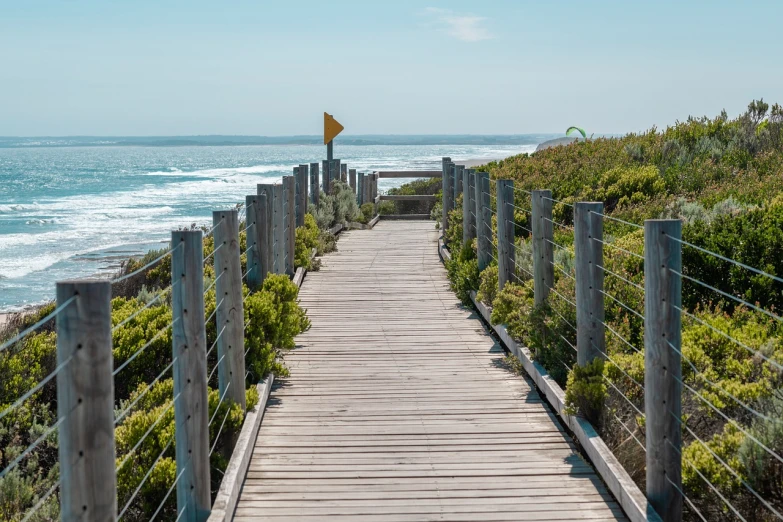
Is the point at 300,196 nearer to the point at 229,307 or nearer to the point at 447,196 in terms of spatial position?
the point at 447,196

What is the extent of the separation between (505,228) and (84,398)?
6.55m

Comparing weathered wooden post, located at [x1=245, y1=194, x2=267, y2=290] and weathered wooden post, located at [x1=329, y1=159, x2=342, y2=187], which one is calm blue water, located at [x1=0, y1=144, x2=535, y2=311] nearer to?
weathered wooden post, located at [x1=329, y1=159, x2=342, y2=187]

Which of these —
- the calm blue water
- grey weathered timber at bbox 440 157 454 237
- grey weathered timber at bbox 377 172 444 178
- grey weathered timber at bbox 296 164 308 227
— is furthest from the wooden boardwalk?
grey weathered timber at bbox 377 172 444 178

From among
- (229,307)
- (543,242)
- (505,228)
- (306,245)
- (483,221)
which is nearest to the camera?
(229,307)

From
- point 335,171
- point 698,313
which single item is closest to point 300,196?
point 335,171

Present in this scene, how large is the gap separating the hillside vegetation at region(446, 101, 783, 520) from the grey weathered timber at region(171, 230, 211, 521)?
2.29 meters

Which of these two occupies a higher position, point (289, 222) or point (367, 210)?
point (289, 222)

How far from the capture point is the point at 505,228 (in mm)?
8836

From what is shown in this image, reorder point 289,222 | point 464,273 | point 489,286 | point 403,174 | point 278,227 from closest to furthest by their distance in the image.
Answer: point 489,286, point 278,227, point 464,273, point 289,222, point 403,174

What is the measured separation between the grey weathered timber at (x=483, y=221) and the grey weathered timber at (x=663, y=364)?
20.0 ft

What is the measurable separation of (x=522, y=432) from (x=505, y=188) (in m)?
3.36

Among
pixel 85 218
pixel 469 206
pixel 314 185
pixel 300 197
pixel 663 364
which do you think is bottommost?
pixel 85 218

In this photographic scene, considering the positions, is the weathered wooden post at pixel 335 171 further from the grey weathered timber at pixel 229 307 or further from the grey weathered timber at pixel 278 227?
the grey weathered timber at pixel 229 307

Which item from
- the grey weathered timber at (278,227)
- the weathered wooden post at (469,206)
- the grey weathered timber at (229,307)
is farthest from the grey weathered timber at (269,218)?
the weathered wooden post at (469,206)
